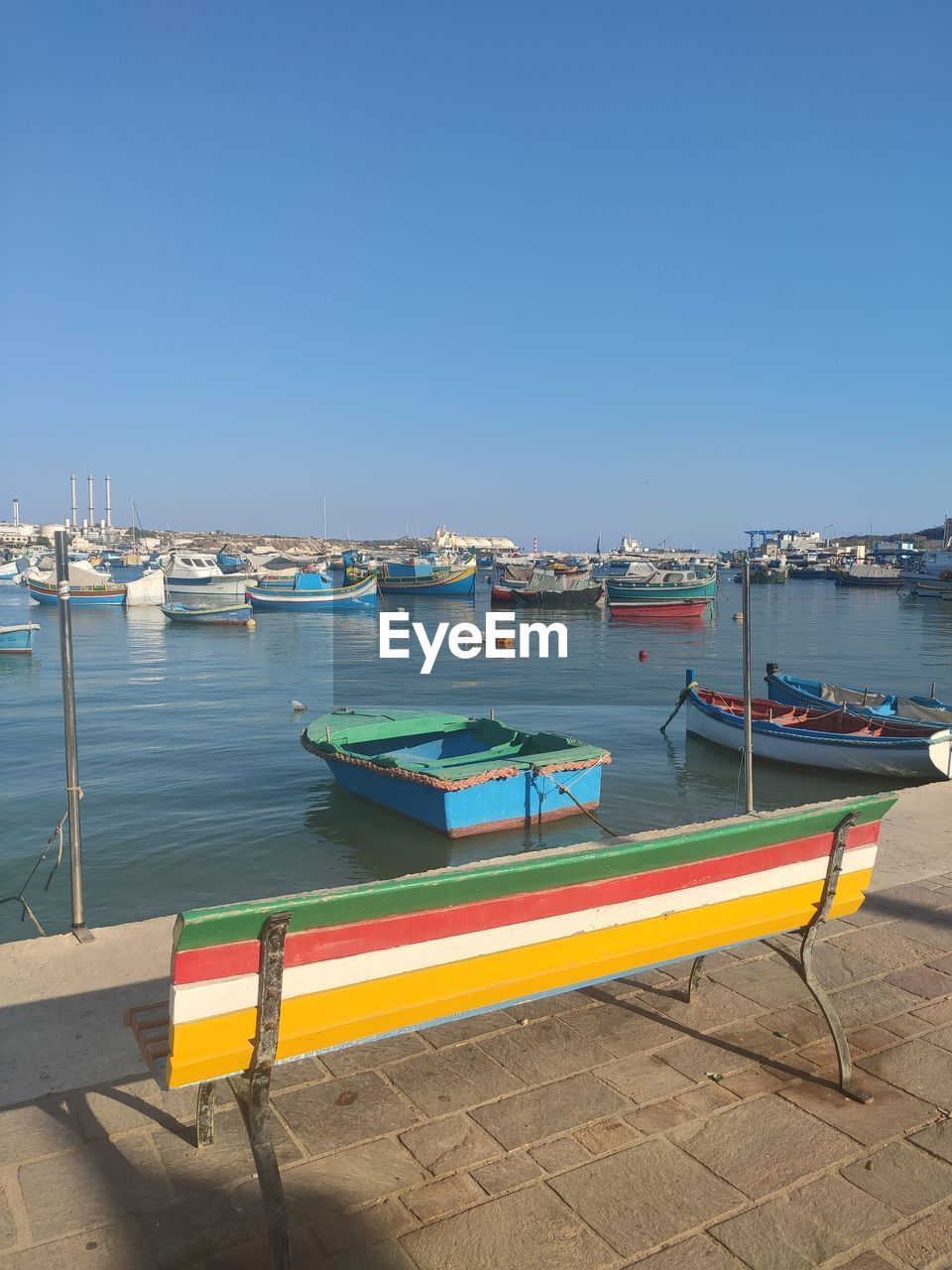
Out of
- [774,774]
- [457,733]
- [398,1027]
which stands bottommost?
Result: [774,774]

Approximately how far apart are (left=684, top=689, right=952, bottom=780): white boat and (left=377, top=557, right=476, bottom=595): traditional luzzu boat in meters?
60.6

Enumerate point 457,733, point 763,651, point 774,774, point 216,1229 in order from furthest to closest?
point 763,651, point 774,774, point 457,733, point 216,1229

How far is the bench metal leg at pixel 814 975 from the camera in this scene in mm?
3934

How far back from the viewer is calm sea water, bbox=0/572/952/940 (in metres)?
12.0

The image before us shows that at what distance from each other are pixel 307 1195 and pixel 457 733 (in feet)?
38.7

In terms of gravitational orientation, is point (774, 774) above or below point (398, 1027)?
below

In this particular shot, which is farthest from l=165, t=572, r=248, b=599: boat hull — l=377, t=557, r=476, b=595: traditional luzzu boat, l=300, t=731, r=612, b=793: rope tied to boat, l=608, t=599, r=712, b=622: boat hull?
l=300, t=731, r=612, b=793: rope tied to boat

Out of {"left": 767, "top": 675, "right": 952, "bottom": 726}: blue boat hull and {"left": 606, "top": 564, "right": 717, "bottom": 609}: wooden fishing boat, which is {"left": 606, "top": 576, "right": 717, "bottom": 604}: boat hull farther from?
{"left": 767, "top": 675, "right": 952, "bottom": 726}: blue boat hull

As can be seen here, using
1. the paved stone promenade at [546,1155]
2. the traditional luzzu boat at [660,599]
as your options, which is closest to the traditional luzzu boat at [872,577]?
the traditional luzzu boat at [660,599]

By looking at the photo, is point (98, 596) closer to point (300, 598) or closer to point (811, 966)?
point (300, 598)

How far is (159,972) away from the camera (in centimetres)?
510

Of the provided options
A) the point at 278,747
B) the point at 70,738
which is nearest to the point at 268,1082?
the point at 70,738

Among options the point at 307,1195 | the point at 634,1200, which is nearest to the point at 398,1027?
the point at 307,1195

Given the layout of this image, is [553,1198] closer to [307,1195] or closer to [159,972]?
[307,1195]
